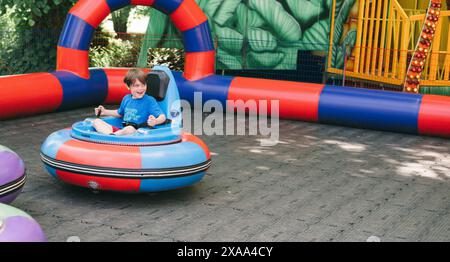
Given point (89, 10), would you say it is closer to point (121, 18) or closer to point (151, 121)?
point (151, 121)

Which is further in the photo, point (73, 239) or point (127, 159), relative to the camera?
point (127, 159)

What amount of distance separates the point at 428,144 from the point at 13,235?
5556 mm

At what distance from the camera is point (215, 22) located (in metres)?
11.7

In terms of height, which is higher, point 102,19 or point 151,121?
point 102,19

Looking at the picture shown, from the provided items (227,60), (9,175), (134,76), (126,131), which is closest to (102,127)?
(126,131)

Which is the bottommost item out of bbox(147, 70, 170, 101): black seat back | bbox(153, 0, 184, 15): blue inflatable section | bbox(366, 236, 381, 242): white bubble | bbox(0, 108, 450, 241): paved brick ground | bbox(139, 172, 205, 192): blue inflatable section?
bbox(366, 236, 381, 242): white bubble

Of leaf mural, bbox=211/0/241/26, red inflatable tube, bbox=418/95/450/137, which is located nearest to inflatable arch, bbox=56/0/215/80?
leaf mural, bbox=211/0/241/26

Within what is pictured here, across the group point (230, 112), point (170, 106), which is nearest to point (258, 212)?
point (170, 106)

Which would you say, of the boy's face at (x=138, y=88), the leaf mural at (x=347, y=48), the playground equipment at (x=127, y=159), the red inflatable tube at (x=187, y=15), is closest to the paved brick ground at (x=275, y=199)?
the playground equipment at (x=127, y=159)

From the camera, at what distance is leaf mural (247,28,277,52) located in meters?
11.6

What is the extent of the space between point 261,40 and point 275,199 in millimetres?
6456

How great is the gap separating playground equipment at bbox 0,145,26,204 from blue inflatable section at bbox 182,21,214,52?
5066mm

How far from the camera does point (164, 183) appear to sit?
205 inches

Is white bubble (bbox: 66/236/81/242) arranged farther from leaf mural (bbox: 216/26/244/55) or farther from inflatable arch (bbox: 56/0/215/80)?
leaf mural (bbox: 216/26/244/55)
